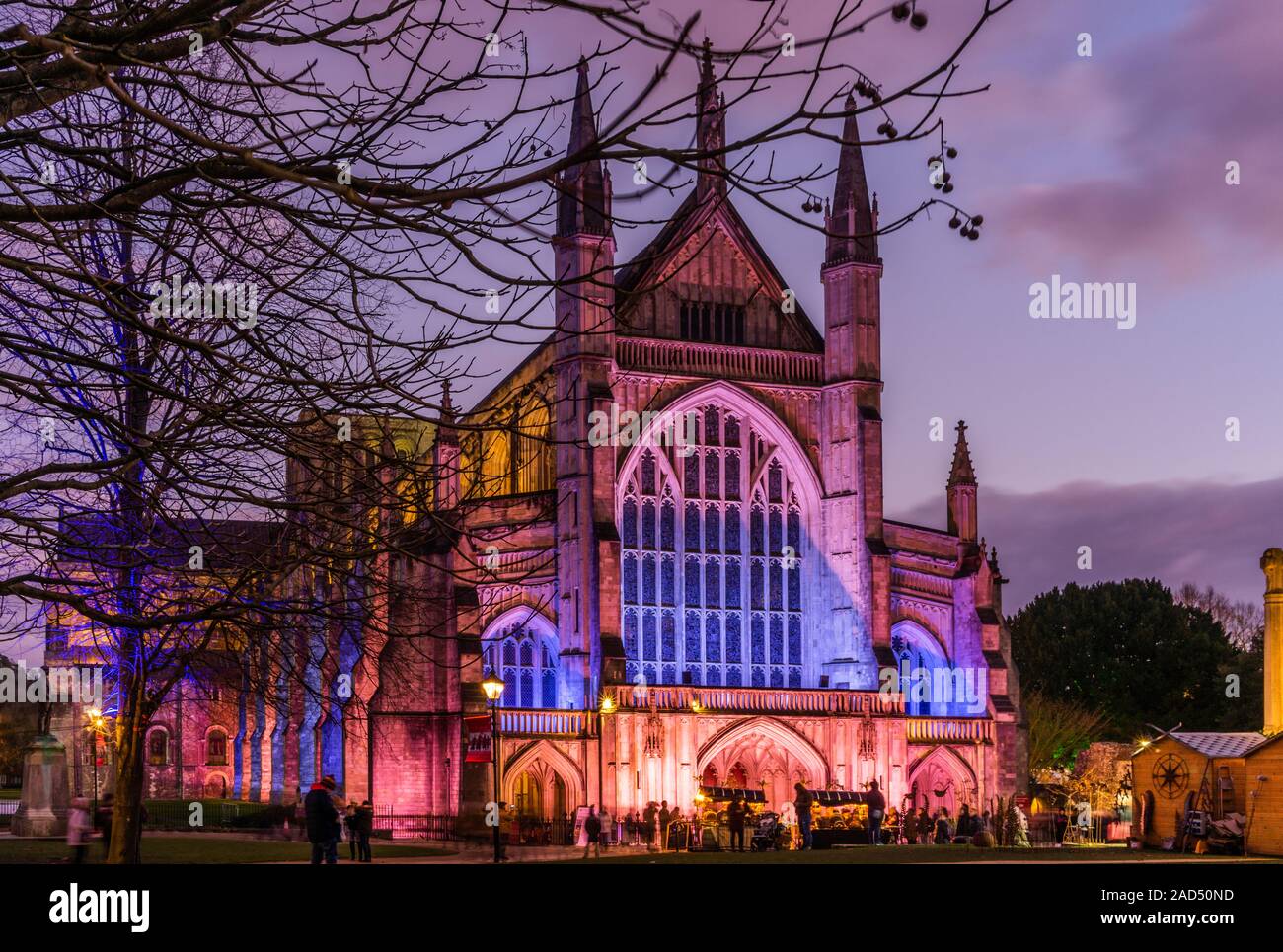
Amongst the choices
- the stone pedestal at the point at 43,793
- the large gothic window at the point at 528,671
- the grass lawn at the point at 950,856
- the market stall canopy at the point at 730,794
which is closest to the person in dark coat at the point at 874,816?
the market stall canopy at the point at 730,794

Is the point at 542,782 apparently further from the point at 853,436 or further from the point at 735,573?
the point at 853,436

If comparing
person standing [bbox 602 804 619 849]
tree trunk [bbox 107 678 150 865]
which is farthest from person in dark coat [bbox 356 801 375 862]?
person standing [bbox 602 804 619 849]

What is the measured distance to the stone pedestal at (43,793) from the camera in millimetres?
36406

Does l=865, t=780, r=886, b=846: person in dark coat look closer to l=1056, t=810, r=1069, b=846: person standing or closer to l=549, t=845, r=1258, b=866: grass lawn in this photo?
l=1056, t=810, r=1069, b=846: person standing

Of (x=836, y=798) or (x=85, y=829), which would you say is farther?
(x=836, y=798)

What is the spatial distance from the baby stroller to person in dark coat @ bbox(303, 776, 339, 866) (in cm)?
1445

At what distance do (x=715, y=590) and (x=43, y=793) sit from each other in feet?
70.5

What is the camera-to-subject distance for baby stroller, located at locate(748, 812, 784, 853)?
37969 millimetres

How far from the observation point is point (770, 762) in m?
50.7

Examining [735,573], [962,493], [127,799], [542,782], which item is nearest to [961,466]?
[962,493]
